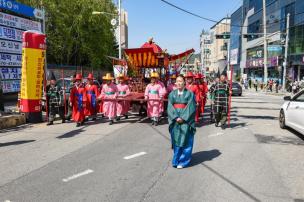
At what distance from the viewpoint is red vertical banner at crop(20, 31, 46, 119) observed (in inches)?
477

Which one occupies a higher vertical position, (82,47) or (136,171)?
(82,47)

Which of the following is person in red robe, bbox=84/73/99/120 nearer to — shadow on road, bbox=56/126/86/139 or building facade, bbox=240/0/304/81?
shadow on road, bbox=56/126/86/139

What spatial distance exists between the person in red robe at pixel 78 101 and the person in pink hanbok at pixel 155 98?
7.25 feet

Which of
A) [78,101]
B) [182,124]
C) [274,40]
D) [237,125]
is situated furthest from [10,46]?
[274,40]

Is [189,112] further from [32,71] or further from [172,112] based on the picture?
[32,71]

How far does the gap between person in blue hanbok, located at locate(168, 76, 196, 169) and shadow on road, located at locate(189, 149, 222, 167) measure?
1.13 feet

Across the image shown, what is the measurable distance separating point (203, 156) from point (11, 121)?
729 cm

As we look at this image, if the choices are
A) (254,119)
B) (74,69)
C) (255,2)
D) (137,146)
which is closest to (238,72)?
(255,2)

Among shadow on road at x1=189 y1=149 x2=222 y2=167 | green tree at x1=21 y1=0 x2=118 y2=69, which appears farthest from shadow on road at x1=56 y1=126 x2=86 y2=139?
green tree at x1=21 y1=0 x2=118 y2=69

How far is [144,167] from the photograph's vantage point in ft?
21.1

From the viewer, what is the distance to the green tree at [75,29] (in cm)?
2919

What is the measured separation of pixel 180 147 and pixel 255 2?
64.3 metres

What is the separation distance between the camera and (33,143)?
876 cm

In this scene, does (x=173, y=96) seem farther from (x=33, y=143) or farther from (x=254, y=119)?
(x=254, y=119)
